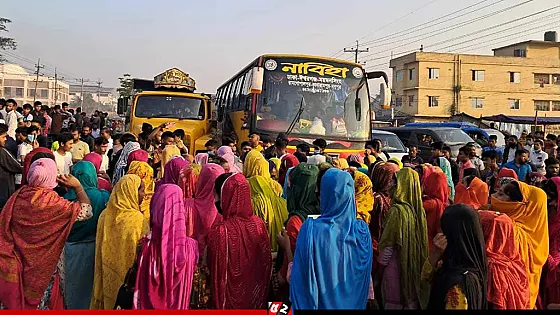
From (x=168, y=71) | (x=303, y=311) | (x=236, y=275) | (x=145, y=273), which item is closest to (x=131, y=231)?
(x=145, y=273)

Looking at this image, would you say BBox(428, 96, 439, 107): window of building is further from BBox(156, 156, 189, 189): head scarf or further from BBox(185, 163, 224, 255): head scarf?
BBox(185, 163, 224, 255): head scarf

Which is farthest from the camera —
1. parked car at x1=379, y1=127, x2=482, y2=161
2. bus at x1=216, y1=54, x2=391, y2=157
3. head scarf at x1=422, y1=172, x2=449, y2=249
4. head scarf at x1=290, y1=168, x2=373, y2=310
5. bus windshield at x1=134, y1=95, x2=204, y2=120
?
parked car at x1=379, y1=127, x2=482, y2=161

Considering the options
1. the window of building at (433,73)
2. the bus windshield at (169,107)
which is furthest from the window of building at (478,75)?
the bus windshield at (169,107)

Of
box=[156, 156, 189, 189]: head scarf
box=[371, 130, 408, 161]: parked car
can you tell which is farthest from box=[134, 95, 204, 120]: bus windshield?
box=[156, 156, 189, 189]: head scarf

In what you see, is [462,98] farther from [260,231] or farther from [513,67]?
[260,231]

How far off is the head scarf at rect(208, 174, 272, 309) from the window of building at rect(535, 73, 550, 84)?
4706 centimetres

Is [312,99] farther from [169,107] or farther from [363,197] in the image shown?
[363,197]

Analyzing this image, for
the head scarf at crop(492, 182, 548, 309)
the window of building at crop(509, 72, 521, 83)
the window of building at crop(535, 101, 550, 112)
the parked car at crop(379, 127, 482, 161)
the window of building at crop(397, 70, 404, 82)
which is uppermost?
the window of building at crop(397, 70, 404, 82)

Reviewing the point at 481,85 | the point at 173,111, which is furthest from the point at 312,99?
the point at 481,85

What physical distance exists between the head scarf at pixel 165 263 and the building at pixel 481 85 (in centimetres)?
4231

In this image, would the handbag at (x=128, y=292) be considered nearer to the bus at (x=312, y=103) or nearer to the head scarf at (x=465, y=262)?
the head scarf at (x=465, y=262)

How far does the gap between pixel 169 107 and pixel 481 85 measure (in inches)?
1473

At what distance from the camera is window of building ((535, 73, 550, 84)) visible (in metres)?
44.6

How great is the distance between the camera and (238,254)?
3.39 m
